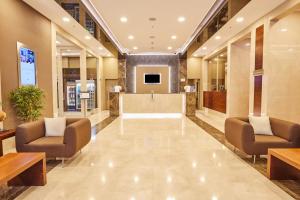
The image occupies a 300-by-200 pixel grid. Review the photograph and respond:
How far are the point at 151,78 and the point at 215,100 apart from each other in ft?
16.6

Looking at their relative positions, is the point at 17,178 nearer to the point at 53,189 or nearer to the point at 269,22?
the point at 53,189

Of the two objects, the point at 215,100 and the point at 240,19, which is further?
the point at 215,100

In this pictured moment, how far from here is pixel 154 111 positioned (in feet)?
37.7

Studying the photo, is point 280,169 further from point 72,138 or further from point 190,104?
point 190,104

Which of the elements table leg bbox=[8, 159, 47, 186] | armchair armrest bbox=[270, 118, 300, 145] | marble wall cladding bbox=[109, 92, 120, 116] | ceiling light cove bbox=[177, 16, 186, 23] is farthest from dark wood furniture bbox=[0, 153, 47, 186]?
marble wall cladding bbox=[109, 92, 120, 116]

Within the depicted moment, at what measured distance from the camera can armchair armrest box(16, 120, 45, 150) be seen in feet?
12.1

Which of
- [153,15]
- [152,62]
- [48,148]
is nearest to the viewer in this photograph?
[48,148]

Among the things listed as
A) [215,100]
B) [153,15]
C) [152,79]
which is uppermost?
[153,15]

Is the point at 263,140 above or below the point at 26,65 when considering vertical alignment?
below

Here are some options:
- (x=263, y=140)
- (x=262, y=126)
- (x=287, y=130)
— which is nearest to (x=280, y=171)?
(x=263, y=140)

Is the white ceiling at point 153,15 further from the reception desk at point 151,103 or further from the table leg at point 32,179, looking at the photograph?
the table leg at point 32,179

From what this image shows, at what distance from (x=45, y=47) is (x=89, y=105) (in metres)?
6.10

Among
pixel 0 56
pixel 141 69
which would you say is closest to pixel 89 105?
pixel 141 69

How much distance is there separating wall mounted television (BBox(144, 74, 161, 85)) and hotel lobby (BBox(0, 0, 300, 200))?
2.82 meters
